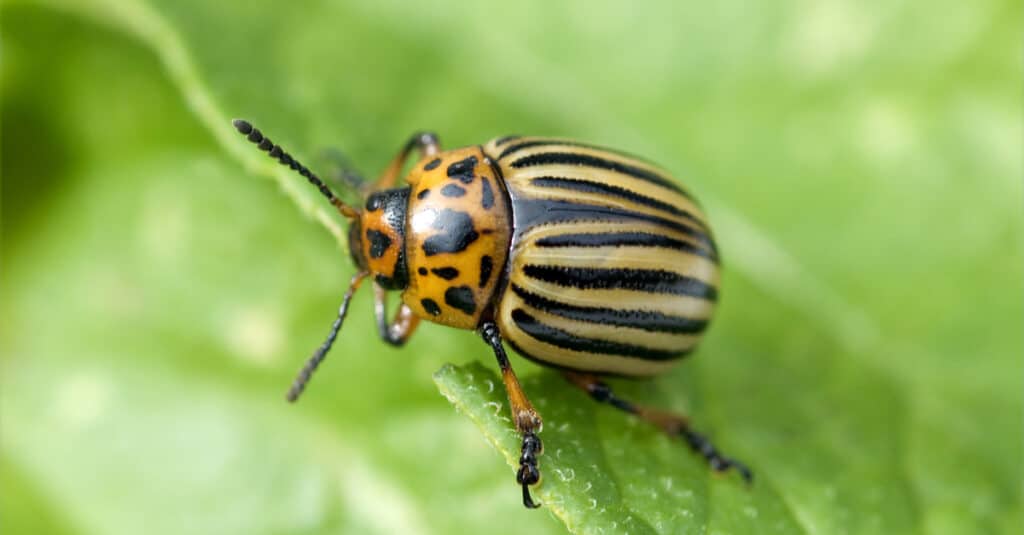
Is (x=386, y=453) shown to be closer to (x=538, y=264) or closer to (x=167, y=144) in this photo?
(x=538, y=264)

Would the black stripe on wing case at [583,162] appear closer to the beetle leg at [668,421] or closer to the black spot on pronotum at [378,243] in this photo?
the black spot on pronotum at [378,243]

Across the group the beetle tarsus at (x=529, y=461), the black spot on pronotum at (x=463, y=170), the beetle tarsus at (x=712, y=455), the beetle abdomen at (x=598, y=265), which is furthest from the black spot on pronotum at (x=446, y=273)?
the beetle tarsus at (x=712, y=455)

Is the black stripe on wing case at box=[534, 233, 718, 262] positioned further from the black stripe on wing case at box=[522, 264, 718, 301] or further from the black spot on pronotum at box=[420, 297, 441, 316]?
the black spot on pronotum at box=[420, 297, 441, 316]

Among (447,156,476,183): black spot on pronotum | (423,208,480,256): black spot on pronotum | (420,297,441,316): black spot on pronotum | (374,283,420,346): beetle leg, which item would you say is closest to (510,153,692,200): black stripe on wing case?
(447,156,476,183): black spot on pronotum

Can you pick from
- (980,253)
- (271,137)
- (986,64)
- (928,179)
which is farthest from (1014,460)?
(271,137)

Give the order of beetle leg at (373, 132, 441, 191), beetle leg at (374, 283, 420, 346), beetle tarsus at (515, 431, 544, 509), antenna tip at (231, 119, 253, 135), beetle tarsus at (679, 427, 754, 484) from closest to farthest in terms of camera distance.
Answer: beetle tarsus at (515, 431, 544, 509), antenna tip at (231, 119, 253, 135), beetle tarsus at (679, 427, 754, 484), beetle leg at (374, 283, 420, 346), beetle leg at (373, 132, 441, 191)

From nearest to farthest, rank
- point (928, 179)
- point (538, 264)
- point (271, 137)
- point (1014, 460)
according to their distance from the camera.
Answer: point (538, 264), point (271, 137), point (1014, 460), point (928, 179)
